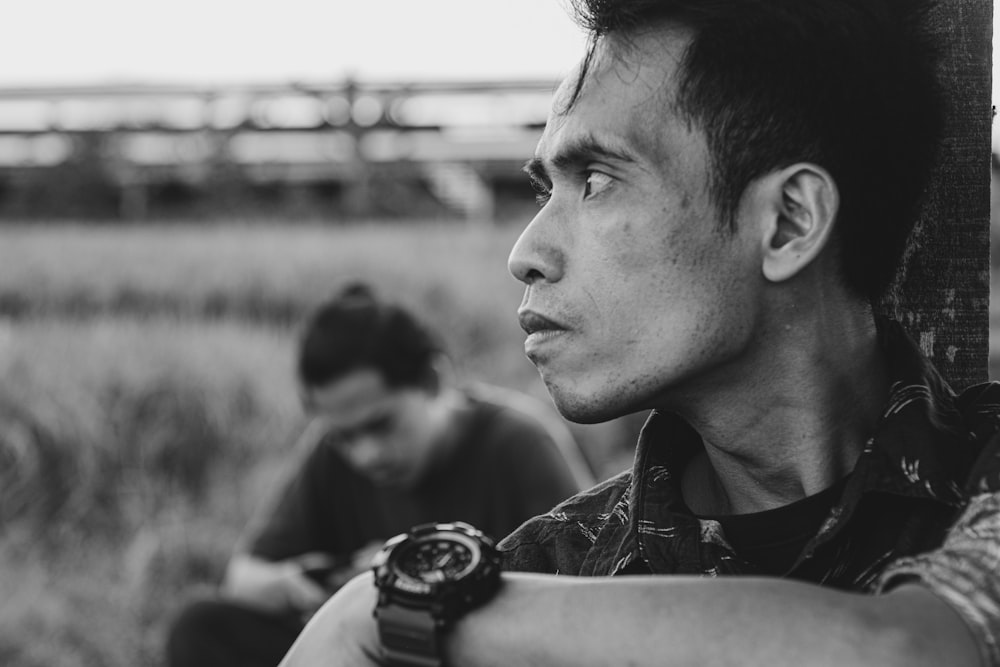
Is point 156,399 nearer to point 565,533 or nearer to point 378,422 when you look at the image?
point 378,422

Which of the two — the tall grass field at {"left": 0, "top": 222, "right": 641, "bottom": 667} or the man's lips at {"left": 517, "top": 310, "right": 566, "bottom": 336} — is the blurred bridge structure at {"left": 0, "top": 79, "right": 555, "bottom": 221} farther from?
the man's lips at {"left": 517, "top": 310, "right": 566, "bottom": 336}

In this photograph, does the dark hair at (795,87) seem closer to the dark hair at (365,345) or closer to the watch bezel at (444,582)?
the watch bezel at (444,582)

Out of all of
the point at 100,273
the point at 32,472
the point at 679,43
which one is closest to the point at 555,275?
the point at 679,43

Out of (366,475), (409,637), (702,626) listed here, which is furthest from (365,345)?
(702,626)

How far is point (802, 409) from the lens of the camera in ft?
5.11

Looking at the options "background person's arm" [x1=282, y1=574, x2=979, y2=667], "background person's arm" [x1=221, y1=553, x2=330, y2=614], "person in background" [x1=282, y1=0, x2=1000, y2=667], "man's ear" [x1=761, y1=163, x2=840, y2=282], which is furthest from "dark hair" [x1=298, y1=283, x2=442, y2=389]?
"background person's arm" [x1=282, y1=574, x2=979, y2=667]

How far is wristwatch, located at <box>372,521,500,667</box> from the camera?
1.26 m

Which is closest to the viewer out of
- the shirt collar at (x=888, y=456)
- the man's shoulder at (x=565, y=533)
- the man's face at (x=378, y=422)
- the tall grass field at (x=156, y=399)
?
the shirt collar at (x=888, y=456)

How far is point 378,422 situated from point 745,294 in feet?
7.66

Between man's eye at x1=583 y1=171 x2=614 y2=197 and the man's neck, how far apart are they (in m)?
0.30

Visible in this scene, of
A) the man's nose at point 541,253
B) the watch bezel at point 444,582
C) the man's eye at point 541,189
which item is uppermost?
the man's eye at point 541,189

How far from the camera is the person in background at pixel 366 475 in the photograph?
3.72m

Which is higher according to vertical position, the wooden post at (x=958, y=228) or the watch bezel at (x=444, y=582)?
the wooden post at (x=958, y=228)

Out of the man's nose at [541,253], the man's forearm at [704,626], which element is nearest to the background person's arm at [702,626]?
the man's forearm at [704,626]
